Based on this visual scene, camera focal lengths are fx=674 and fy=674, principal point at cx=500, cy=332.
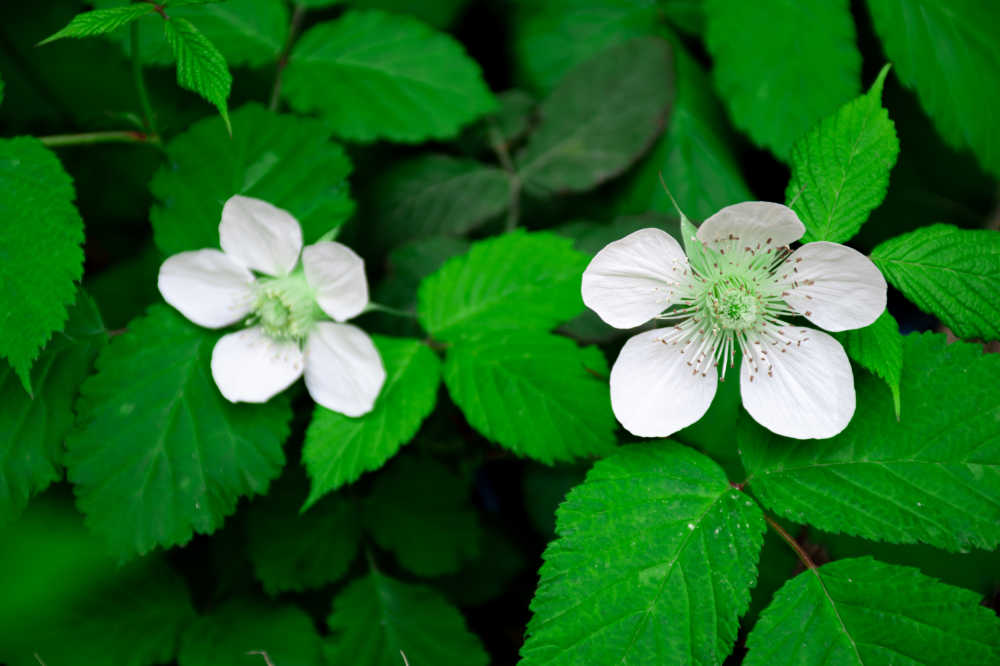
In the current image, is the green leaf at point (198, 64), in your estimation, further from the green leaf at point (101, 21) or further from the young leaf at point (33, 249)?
the young leaf at point (33, 249)

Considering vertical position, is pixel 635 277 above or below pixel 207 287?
above

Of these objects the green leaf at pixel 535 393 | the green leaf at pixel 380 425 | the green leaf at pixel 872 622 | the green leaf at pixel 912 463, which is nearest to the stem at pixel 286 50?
the green leaf at pixel 380 425

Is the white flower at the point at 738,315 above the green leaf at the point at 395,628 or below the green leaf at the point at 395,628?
above

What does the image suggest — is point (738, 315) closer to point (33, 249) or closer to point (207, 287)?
point (207, 287)

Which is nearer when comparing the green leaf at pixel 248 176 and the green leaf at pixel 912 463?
the green leaf at pixel 912 463

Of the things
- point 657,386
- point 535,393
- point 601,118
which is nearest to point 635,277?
point 657,386

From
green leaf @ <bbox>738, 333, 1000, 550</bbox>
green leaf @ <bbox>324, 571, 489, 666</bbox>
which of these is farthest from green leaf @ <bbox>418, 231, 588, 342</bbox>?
green leaf @ <bbox>324, 571, 489, 666</bbox>

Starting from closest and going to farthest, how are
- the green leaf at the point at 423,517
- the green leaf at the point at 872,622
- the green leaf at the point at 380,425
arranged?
the green leaf at the point at 872,622 < the green leaf at the point at 380,425 < the green leaf at the point at 423,517
